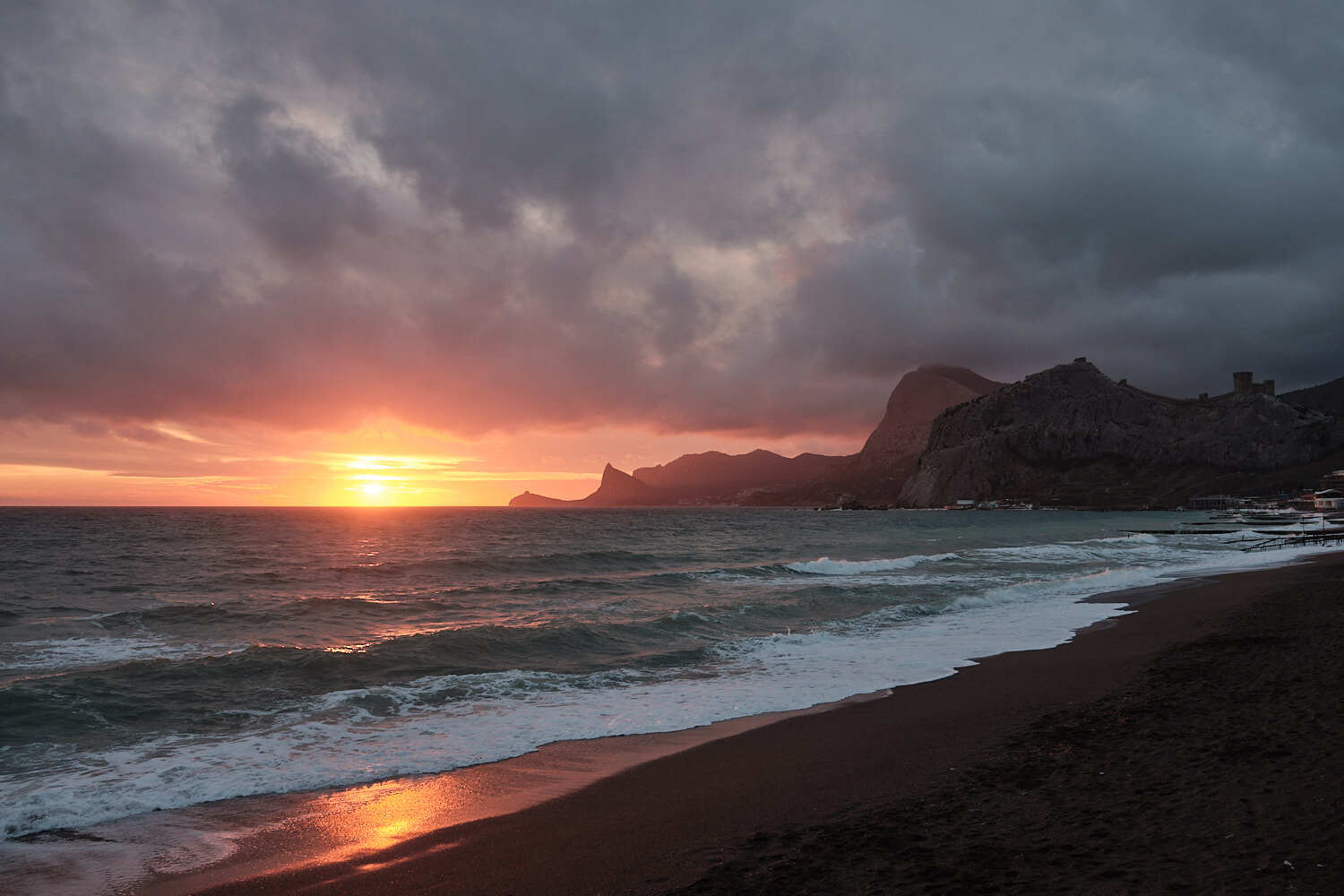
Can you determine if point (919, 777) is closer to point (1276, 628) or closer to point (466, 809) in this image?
point (466, 809)

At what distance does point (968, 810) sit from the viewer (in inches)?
277

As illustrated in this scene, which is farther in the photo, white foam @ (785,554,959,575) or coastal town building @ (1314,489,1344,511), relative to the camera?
coastal town building @ (1314,489,1344,511)

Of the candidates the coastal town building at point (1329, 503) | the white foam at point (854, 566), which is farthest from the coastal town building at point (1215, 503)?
the white foam at point (854, 566)

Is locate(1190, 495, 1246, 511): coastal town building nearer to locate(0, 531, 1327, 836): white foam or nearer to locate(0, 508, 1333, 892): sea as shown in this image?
locate(0, 508, 1333, 892): sea

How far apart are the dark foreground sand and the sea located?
7.97 feet

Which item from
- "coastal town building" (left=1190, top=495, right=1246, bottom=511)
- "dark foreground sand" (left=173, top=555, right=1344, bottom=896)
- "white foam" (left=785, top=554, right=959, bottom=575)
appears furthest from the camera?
"coastal town building" (left=1190, top=495, right=1246, bottom=511)

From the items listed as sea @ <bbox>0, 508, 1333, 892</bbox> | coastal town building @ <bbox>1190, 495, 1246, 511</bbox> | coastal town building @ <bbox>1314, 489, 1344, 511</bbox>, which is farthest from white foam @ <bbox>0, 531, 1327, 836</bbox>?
coastal town building @ <bbox>1190, 495, 1246, 511</bbox>

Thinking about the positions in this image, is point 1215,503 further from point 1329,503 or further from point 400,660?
point 400,660

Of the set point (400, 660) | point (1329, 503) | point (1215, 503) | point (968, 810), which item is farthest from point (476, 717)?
point (1215, 503)

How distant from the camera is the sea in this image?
990 cm

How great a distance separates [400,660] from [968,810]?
45.1 feet

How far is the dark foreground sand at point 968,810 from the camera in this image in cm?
555

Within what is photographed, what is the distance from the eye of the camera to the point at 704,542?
74.8 metres

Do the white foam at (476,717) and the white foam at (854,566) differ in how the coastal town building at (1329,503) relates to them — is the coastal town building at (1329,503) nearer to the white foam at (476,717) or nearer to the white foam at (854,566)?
the white foam at (854,566)
